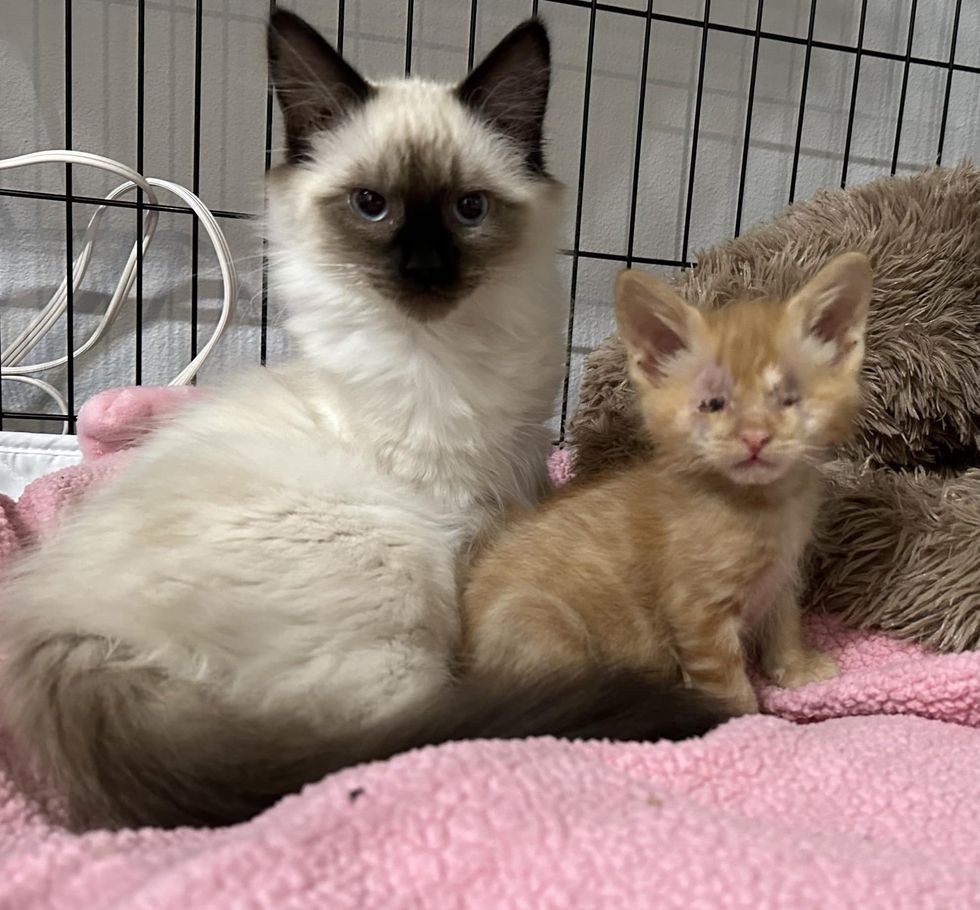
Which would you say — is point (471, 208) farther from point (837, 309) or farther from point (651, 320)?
point (837, 309)

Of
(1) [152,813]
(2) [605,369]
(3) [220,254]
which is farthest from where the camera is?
(3) [220,254]

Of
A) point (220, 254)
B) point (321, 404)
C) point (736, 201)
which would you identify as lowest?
point (321, 404)

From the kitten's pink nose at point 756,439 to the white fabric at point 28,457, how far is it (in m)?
1.44

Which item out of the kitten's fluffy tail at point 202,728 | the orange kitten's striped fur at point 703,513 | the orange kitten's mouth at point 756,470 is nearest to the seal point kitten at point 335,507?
the kitten's fluffy tail at point 202,728

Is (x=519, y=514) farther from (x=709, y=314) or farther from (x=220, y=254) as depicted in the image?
(x=220, y=254)

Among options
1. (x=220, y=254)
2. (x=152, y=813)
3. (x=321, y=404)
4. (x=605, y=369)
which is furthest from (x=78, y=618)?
(x=220, y=254)

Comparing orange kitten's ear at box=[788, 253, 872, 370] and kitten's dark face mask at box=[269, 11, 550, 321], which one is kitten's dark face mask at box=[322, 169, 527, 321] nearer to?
→ kitten's dark face mask at box=[269, 11, 550, 321]

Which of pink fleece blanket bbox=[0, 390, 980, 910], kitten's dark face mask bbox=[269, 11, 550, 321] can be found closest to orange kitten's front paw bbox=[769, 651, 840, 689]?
pink fleece blanket bbox=[0, 390, 980, 910]

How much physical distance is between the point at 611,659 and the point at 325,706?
319mm

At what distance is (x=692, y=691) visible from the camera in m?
0.86

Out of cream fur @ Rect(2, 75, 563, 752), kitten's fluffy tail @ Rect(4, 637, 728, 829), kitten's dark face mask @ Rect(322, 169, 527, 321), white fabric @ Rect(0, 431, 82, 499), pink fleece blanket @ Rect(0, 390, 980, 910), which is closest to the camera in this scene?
pink fleece blanket @ Rect(0, 390, 980, 910)

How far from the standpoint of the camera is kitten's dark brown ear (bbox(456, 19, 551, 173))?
1136 mm

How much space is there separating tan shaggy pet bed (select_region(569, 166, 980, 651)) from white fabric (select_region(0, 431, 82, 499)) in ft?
3.53

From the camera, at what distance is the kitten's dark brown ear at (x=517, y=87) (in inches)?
44.7
